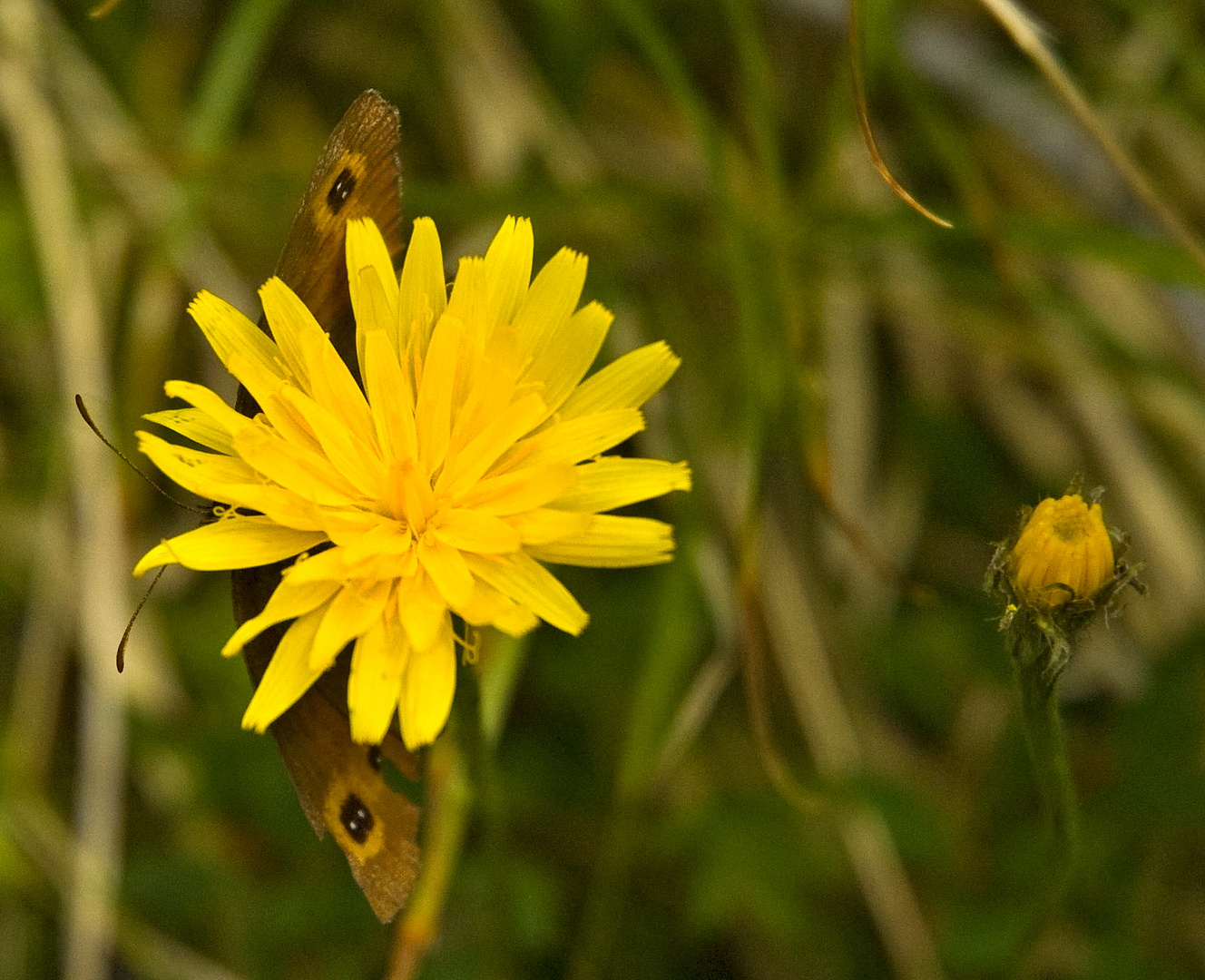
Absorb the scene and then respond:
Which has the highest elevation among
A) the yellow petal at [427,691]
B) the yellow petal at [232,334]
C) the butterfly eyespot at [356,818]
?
the yellow petal at [232,334]

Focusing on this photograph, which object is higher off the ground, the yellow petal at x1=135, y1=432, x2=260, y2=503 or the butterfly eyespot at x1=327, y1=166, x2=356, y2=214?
the butterfly eyespot at x1=327, y1=166, x2=356, y2=214

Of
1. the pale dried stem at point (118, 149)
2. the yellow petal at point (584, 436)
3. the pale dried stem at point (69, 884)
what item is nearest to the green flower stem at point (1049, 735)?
the yellow petal at point (584, 436)

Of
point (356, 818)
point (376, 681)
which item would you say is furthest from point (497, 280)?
point (356, 818)

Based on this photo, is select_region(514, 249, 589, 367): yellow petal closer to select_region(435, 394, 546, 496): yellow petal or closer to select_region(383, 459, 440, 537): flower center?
select_region(435, 394, 546, 496): yellow petal

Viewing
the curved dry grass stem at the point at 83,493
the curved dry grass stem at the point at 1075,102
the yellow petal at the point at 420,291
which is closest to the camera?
the yellow petal at the point at 420,291

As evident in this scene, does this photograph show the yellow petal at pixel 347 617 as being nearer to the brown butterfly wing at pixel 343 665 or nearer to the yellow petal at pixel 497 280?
the brown butterfly wing at pixel 343 665

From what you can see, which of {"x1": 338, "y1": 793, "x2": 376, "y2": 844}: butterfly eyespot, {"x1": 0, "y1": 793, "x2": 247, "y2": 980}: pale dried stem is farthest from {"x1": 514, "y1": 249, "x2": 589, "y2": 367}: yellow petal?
{"x1": 0, "y1": 793, "x2": 247, "y2": 980}: pale dried stem

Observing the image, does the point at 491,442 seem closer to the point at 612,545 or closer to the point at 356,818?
the point at 612,545
